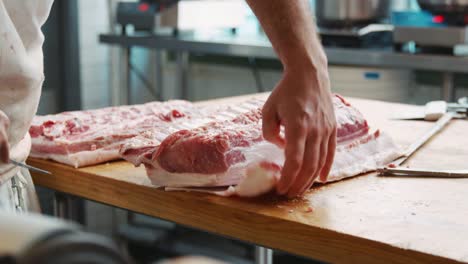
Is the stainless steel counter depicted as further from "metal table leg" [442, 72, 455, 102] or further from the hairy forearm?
the hairy forearm

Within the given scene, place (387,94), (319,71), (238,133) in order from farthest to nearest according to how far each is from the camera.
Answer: (387,94) < (238,133) < (319,71)

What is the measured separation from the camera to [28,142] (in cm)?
156

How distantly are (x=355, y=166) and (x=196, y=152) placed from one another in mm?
366

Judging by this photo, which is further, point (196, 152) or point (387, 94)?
point (387, 94)

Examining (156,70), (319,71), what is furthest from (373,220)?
(156,70)

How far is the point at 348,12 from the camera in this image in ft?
12.5

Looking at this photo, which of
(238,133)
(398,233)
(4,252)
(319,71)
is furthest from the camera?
(238,133)

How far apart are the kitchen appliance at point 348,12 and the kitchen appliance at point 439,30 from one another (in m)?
0.33

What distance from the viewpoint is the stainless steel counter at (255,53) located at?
3322 mm

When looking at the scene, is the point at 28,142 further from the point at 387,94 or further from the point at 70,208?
the point at 387,94

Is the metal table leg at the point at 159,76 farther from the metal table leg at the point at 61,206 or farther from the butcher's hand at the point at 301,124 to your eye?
the butcher's hand at the point at 301,124

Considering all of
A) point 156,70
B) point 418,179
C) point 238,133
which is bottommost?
point 156,70

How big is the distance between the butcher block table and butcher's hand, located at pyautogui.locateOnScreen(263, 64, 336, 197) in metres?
0.06

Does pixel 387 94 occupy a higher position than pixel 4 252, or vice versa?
pixel 4 252
